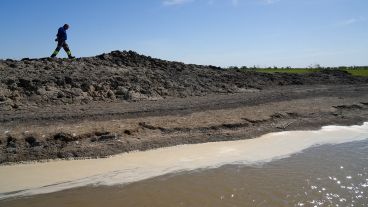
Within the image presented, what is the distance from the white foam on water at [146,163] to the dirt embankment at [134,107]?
42 cm

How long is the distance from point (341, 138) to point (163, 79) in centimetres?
784

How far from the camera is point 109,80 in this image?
14578mm

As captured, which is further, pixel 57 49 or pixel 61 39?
pixel 57 49

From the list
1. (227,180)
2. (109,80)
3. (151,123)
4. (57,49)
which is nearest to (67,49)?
(57,49)

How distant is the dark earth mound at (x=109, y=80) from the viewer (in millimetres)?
12484

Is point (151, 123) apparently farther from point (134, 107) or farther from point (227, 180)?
point (227, 180)

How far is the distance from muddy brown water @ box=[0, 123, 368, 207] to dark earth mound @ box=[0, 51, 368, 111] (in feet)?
16.8

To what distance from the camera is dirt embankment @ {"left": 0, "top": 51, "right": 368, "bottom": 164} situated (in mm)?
9000

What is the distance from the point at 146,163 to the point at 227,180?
180 cm

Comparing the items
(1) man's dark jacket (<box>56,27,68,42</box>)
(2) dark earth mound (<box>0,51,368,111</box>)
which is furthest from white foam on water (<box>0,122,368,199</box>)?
(1) man's dark jacket (<box>56,27,68,42</box>)

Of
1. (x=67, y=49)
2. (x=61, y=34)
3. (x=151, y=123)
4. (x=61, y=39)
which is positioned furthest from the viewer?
(x=67, y=49)

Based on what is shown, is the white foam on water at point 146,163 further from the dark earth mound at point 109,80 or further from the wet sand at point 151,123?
the dark earth mound at point 109,80

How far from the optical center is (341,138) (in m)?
10.7

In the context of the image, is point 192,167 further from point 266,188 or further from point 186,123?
point 186,123
